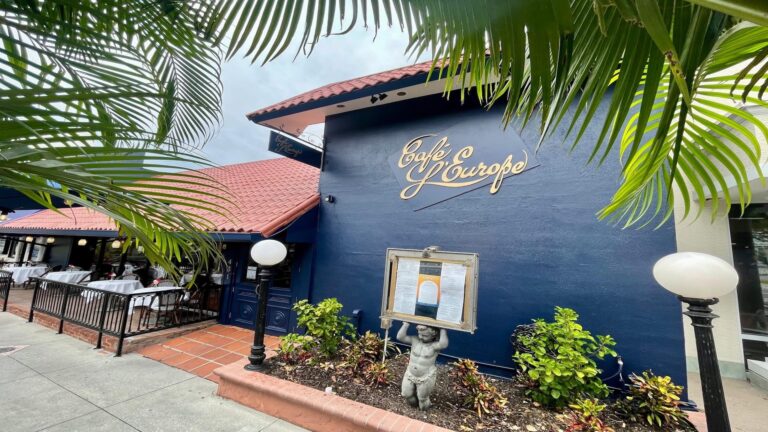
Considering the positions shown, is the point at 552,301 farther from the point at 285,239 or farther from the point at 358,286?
the point at 285,239

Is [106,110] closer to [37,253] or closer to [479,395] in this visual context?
[479,395]

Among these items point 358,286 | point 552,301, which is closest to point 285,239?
point 358,286

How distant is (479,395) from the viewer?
11.0ft

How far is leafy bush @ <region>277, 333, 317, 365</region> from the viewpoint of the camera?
4396mm

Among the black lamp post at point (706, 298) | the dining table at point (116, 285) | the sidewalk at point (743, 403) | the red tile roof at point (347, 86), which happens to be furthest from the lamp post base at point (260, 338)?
the sidewalk at point (743, 403)

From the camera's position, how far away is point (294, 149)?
240 inches

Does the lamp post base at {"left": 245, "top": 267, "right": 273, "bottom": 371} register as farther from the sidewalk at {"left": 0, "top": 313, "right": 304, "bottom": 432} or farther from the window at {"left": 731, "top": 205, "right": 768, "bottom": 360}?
the window at {"left": 731, "top": 205, "right": 768, "bottom": 360}

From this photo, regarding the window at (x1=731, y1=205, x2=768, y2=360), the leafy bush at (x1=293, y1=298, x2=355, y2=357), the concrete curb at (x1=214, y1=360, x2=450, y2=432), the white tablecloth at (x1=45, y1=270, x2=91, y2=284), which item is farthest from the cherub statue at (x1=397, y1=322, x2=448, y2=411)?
the white tablecloth at (x1=45, y1=270, x2=91, y2=284)

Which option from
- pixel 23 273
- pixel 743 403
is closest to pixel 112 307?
pixel 23 273

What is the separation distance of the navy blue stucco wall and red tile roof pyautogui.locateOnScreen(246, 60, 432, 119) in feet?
2.15

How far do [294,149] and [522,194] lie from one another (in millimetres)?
4410

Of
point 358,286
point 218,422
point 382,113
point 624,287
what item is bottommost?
point 218,422

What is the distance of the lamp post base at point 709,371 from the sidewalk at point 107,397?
148 inches

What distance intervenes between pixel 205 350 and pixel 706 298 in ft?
22.3
